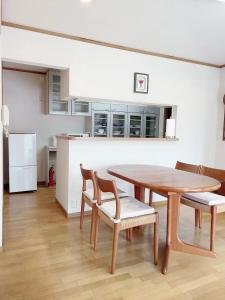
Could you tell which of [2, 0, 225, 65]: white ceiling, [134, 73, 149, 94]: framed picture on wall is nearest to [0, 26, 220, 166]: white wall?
[134, 73, 149, 94]: framed picture on wall

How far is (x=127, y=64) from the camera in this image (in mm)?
3318

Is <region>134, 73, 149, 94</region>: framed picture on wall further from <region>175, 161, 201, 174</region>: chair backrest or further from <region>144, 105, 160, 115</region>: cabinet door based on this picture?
<region>144, 105, 160, 115</region>: cabinet door

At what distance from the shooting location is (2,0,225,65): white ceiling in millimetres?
2211

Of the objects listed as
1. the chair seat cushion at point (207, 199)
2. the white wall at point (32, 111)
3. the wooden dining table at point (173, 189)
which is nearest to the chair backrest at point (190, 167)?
the chair seat cushion at point (207, 199)

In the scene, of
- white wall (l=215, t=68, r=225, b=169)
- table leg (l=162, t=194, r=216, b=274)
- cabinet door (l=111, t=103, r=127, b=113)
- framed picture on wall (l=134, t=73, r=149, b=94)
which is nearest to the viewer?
table leg (l=162, t=194, r=216, b=274)

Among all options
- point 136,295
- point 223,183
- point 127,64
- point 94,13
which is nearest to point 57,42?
point 94,13

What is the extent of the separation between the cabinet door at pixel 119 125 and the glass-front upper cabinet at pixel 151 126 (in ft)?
1.87

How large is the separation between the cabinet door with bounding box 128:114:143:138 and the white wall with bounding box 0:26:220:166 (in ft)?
5.58

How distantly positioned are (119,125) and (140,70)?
6.68 ft

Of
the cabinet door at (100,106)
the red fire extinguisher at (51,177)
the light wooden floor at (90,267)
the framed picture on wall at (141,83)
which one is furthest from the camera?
the cabinet door at (100,106)

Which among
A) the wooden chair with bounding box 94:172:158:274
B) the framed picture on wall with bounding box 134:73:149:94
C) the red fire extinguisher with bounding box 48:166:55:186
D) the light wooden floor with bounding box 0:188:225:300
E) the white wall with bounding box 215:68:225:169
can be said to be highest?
the framed picture on wall with bounding box 134:73:149:94

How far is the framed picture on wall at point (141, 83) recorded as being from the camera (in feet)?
11.1

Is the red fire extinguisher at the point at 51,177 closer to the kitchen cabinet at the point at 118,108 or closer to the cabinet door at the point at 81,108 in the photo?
the cabinet door at the point at 81,108

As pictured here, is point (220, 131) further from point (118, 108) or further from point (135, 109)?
point (118, 108)
